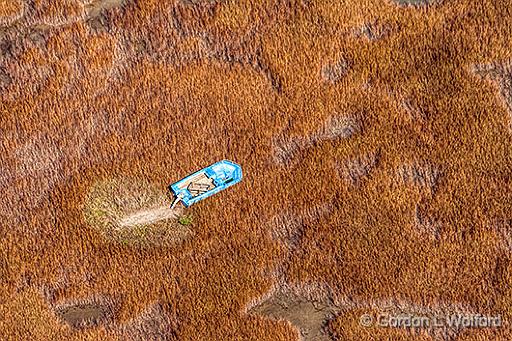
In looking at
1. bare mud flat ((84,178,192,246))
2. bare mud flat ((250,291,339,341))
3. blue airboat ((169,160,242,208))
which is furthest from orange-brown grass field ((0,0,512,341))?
bare mud flat ((250,291,339,341))

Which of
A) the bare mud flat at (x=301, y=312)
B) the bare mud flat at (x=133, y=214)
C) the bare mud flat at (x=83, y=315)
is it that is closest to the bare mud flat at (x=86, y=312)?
the bare mud flat at (x=83, y=315)

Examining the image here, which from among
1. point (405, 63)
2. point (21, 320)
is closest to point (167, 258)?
point (21, 320)

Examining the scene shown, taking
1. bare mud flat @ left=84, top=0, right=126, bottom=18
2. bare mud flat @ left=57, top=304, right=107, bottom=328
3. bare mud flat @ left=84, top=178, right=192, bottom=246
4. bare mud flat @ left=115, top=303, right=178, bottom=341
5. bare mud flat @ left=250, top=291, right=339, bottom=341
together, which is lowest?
bare mud flat @ left=250, top=291, right=339, bottom=341

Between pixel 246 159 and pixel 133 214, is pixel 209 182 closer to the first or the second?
pixel 246 159

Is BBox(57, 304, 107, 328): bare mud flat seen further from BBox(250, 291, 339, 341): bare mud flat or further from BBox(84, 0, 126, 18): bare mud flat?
BBox(84, 0, 126, 18): bare mud flat

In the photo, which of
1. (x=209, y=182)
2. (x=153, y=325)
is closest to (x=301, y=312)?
(x=153, y=325)

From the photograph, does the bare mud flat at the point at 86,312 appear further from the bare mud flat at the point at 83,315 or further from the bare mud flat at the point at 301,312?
the bare mud flat at the point at 301,312
